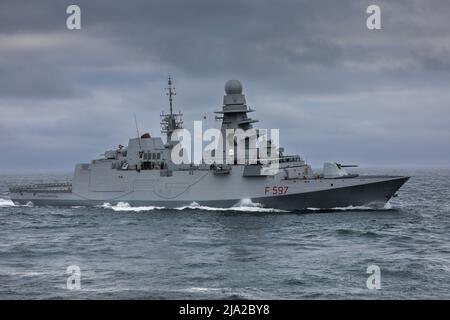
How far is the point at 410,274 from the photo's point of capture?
18.0 metres

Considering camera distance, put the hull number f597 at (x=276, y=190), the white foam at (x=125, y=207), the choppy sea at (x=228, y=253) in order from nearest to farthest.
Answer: the choppy sea at (x=228, y=253) → the hull number f597 at (x=276, y=190) → the white foam at (x=125, y=207)

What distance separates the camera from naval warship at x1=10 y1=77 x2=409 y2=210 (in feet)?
115

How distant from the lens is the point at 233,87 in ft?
133

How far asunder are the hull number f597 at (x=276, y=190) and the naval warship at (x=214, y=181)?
7cm

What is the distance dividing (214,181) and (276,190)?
466cm

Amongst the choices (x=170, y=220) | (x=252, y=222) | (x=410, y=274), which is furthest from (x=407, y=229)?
(x=170, y=220)

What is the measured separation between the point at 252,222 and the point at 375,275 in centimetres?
1447

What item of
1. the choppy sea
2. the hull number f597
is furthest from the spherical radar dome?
the choppy sea

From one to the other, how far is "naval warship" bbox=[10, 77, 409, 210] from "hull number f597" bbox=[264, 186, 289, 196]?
0.23ft

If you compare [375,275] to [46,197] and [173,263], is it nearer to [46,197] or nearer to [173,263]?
[173,263]

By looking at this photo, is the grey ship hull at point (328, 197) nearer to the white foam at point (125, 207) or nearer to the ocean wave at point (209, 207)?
the ocean wave at point (209, 207)

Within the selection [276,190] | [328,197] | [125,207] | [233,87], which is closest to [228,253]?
[276,190]

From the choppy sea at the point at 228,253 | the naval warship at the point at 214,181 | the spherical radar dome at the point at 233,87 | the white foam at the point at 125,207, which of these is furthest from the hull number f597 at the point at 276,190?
the spherical radar dome at the point at 233,87

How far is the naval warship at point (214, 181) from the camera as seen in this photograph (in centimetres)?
3497
